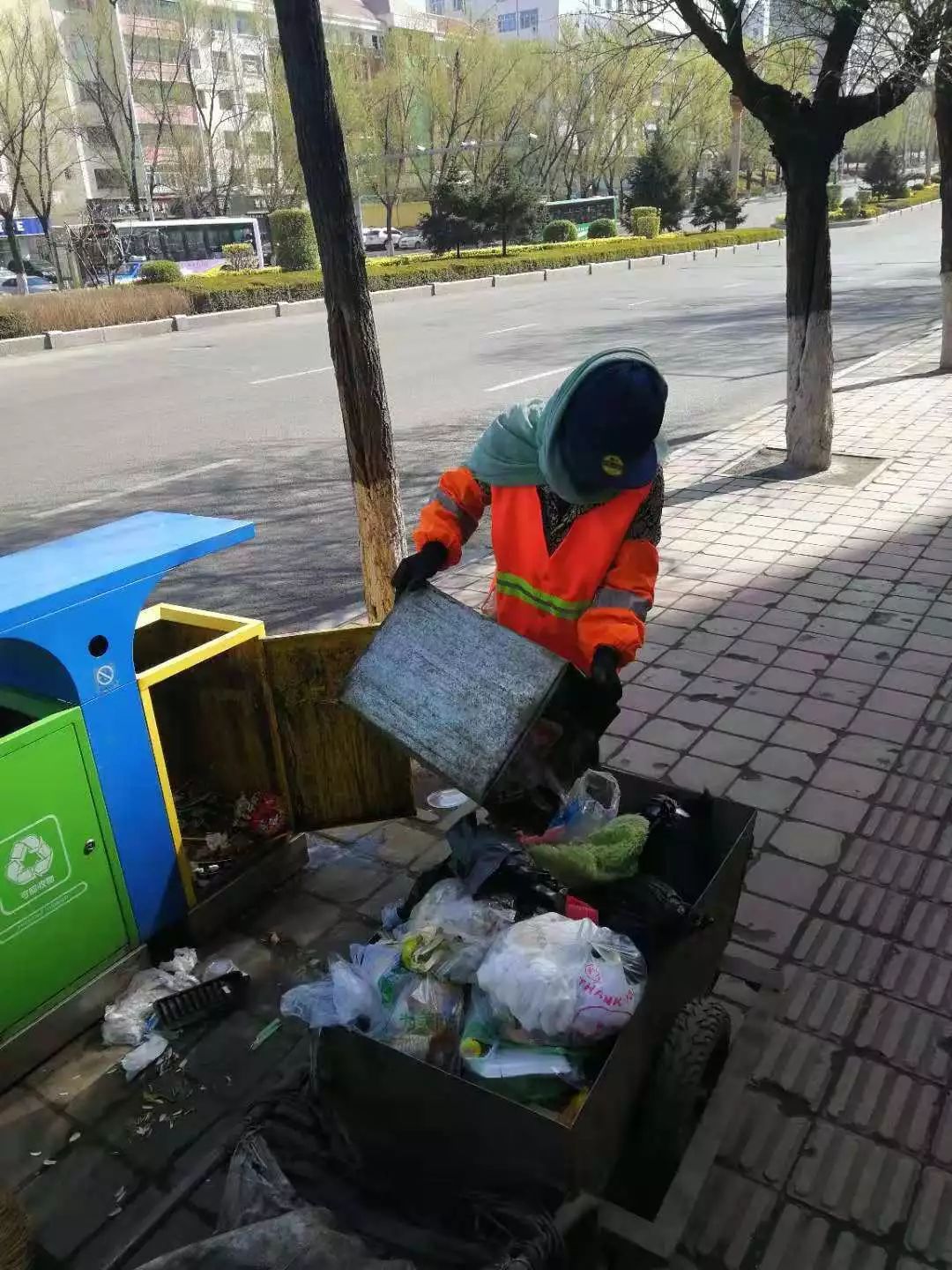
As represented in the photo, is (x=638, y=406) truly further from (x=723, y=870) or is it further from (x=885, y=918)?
(x=885, y=918)

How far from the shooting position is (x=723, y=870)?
2.43m

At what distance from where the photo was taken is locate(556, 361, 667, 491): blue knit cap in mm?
2295

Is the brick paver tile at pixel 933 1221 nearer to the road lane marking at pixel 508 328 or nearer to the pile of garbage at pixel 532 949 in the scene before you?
the pile of garbage at pixel 532 949

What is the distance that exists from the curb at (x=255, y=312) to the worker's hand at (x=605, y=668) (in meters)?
12.1

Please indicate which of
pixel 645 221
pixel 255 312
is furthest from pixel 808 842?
pixel 645 221

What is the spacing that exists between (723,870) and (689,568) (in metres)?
3.73

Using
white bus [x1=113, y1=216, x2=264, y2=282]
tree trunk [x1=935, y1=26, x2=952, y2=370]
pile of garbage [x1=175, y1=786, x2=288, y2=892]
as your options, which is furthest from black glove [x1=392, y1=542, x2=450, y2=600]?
white bus [x1=113, y1=216, x2=264, y2=282]

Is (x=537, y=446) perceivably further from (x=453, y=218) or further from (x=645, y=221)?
(x=645, y=221)

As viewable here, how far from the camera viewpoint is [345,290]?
3773mm

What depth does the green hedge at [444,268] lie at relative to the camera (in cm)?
2231

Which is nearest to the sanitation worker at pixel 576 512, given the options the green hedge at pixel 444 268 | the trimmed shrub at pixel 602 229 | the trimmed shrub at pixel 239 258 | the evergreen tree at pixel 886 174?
the green hedge at pixel 444 268

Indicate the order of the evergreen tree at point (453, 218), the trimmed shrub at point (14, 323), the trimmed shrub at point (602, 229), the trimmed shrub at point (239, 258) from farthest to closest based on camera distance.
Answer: the trimmed shrub at point (602, 229)
the evergreen tree at point (453, 218)
the trimmed shrub at point (239, 258)
the trimmed shrub at point (14, 323)

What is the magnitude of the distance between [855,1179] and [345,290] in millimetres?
3230

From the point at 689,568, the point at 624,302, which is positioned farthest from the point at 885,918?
the point at 624,302
